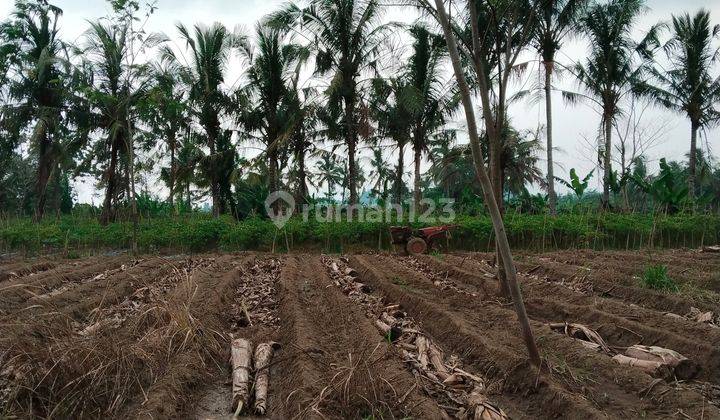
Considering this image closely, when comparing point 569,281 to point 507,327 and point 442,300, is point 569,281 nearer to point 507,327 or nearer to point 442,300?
point 442,300

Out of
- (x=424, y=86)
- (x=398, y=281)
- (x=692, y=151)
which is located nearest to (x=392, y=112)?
(x=424, y=86)

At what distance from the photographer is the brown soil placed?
369 cm

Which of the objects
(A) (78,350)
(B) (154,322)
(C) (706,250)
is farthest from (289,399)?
(C) (706,250)

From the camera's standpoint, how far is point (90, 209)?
28906 mm

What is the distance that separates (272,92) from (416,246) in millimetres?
8807

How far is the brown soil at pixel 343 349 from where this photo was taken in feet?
12.1

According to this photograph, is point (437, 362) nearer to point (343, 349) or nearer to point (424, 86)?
Result: point (343, 349)

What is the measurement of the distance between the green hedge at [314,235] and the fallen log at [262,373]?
10.5 meters

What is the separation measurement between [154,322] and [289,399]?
2.17 m

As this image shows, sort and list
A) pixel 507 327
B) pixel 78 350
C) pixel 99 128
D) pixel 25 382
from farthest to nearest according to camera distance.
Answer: pixel 99 128 < pixel 507 327 < pixel 78 350 < pixel 25 382

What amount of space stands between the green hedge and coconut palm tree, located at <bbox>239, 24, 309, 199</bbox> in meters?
4.04

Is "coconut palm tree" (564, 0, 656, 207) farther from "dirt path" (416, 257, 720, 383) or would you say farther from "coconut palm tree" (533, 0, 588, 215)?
"dirt path" (416, 257, 720, 383)

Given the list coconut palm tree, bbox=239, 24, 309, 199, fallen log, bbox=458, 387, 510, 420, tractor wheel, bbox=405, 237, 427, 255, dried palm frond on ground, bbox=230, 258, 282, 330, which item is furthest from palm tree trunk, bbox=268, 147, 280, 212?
fallen log, bbox=458, 387, 510, 420

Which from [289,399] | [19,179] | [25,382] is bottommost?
[289,399]
